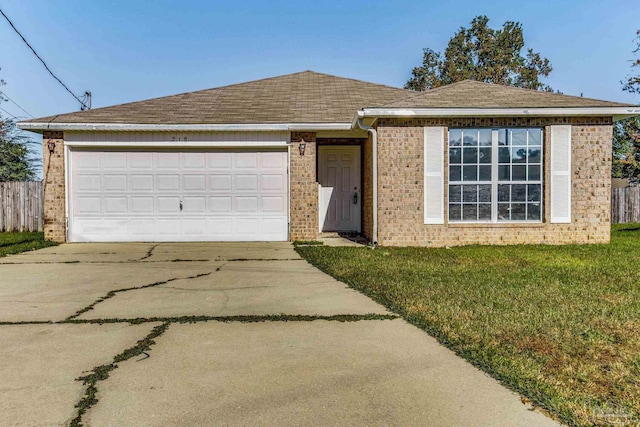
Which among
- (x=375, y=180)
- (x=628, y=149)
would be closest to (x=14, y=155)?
(x=375, y=180)

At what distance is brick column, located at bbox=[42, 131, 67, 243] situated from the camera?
11359mm

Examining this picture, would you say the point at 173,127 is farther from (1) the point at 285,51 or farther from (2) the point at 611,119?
(1) the point at 285,51

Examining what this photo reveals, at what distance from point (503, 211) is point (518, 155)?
1.22 metres

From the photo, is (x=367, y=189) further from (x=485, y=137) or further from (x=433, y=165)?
(x=485, y=137)

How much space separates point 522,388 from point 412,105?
311 inches

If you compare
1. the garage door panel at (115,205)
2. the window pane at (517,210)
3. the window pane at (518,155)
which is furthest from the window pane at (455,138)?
the garage door panel at (115,205)

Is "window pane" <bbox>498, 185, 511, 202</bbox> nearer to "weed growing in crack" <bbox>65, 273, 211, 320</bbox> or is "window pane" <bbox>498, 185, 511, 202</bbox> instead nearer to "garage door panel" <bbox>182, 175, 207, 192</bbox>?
"weed growing in crack" <bbox>65, 273, 211, 320</bbox>

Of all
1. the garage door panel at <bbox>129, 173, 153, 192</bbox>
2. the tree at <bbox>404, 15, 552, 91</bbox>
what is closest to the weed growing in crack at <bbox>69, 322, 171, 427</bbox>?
the garage door panel at <bbox>129, 173, 153, 192</bbox>

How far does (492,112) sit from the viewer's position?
9805 mm

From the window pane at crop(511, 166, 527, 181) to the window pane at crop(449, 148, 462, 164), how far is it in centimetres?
115

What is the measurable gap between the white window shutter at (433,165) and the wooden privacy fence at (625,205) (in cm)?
1126

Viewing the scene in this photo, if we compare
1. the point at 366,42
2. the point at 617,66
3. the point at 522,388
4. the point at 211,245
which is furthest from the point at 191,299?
the point at 617,66

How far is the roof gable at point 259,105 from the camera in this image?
38.1ft

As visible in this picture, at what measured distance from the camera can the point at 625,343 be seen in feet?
11.6
